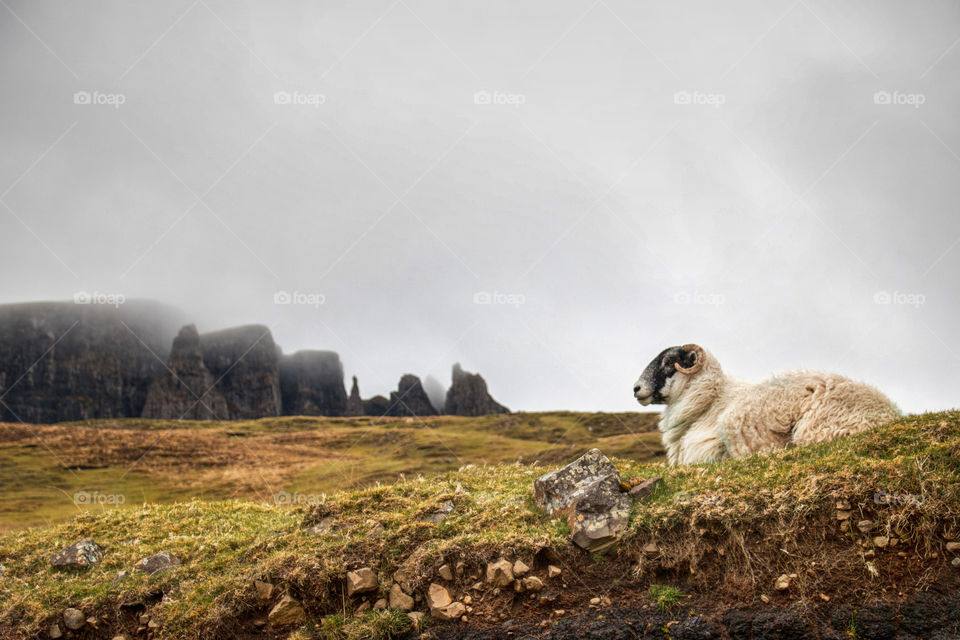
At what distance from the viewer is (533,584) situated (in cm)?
602

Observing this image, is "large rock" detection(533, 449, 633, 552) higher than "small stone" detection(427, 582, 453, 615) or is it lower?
higher

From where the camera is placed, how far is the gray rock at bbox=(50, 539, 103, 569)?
895 cm

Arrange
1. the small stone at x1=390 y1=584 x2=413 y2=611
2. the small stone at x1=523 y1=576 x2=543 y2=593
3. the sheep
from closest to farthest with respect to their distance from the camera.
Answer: the small stone at x1=523 y1=576 x2=543 y2=593, the small stone at x1=390 y1=584 x2=413 y2=611, the sheep

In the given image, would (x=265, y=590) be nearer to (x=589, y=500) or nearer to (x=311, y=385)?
(x=589, y=500)

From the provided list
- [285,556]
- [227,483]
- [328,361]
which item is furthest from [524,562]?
[328,361]

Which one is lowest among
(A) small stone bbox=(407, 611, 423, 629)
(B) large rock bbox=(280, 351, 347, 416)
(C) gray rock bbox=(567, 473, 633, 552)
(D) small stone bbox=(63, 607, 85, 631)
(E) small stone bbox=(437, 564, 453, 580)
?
(D) small stone bbox=(63, 607, 85, 631)

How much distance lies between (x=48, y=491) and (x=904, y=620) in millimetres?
41047

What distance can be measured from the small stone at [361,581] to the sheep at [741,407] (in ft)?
21.7

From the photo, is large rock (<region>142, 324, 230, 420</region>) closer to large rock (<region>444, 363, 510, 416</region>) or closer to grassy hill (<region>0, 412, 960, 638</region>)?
large rock (<region>444, 363, 510, 416</region>)

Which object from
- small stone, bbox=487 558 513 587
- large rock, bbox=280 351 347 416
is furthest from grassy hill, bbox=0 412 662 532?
large rock, bbox=280 351 347 416

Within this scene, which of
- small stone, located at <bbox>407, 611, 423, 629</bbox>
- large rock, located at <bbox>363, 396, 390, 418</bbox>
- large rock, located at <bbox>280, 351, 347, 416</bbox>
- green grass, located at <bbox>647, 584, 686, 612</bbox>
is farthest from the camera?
large rock, located at <bbox>280, 351, 347, 416</bbox>

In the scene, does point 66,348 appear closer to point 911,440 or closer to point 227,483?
point 227,483

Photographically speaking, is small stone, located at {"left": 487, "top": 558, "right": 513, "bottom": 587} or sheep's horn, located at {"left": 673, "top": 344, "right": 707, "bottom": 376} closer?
small stone, located at {"left": 487, "top": 558, "right": 513, "bottom": 587}

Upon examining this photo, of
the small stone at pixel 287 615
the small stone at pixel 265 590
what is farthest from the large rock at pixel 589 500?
the small stone at pixel 265 590
